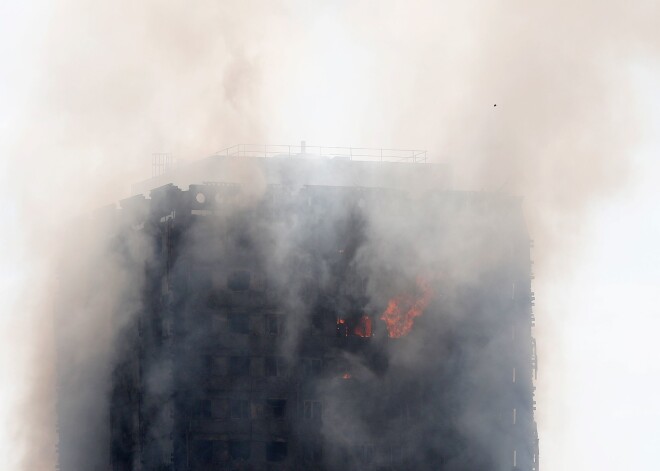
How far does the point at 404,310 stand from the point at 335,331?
3.16 metres

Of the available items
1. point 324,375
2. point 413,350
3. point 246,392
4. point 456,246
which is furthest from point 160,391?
point 456,246

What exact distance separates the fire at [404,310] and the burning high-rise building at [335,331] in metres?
0.06

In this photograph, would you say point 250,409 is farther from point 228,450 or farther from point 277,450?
point 277,450

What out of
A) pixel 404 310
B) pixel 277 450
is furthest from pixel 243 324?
pixel 404 310

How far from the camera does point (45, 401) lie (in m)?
66.1

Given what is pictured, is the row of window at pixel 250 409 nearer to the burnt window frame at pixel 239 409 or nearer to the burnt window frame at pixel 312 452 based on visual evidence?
the burnt window frame at pixel 239 409

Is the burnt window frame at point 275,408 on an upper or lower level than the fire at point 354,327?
lower

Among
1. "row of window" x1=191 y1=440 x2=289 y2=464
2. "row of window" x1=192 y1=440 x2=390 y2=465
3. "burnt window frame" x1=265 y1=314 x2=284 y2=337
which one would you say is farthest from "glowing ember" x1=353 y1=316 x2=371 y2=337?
"row of window" x1=191 y1=440 x2=289 y2=464

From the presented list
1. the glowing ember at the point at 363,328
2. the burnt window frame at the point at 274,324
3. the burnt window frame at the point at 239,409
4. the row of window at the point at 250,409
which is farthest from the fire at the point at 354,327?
the burnt window frame at the point at 239,409

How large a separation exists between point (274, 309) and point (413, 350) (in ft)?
20.4

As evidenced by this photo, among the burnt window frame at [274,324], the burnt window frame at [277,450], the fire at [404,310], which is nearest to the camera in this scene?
the burnt window frame at [277,450]

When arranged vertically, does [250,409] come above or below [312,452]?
above

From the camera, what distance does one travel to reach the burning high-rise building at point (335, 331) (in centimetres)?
5025

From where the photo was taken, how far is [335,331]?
167 feet
